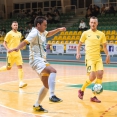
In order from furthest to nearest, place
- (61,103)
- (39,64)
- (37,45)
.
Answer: (61,103)
(37,45)
(39,64)

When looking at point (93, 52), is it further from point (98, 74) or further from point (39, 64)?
point (39, 64)

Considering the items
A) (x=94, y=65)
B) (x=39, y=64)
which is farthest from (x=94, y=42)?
(x=39, y=64)

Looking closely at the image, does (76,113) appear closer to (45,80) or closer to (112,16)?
(45,80)

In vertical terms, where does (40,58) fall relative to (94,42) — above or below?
below

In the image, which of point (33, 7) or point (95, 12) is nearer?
point (95, 12)

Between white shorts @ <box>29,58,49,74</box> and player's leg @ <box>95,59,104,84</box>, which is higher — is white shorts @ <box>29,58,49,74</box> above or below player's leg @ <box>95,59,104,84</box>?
above

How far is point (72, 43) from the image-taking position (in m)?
22.2

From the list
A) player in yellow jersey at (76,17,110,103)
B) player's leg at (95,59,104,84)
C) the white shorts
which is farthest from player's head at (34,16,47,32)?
player's leg at (95,59,104,84)

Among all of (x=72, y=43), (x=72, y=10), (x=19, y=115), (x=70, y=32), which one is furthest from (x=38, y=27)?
(x=72, y=10)

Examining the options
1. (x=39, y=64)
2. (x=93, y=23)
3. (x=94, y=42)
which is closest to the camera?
(x=39, y=64)

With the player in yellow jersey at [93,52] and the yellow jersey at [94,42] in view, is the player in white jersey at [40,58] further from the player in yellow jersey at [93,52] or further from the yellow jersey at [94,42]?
the yellow jersey at [94,42]

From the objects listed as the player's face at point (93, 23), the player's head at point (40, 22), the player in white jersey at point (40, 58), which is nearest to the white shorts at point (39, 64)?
the player in white jersey at point (40, 58)

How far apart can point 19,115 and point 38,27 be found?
1.89 meters

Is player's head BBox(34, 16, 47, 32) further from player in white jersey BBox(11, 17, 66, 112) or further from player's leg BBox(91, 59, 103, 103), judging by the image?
player's leg BBox(91, 59, 103, 103)
